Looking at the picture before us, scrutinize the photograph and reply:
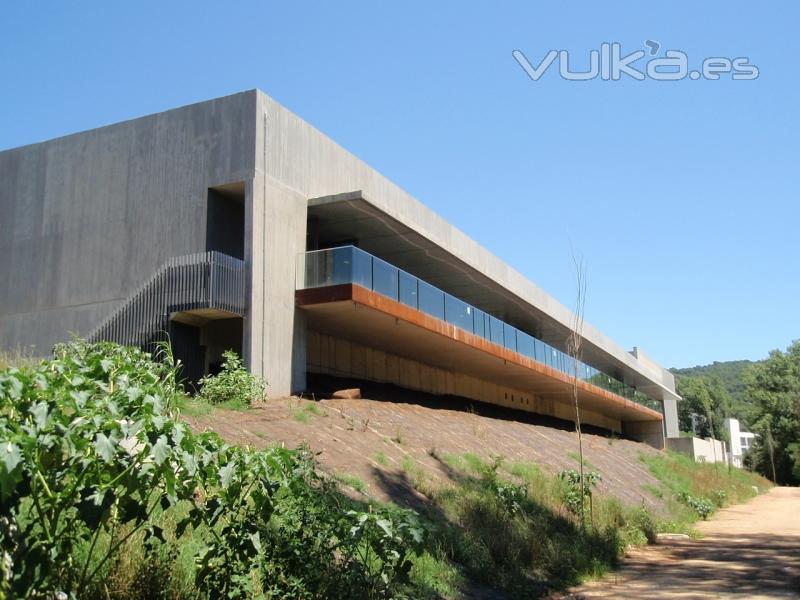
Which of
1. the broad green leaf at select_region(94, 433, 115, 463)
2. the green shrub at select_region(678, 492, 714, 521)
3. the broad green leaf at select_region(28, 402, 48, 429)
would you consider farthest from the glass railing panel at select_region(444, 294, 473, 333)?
the broad green leaf at select_region(28, 402, 48, 429)

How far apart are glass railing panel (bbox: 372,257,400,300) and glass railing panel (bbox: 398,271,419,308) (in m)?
0.24

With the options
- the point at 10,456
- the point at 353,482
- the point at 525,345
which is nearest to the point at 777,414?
the point at 525,345

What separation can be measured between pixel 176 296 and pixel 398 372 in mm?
10304

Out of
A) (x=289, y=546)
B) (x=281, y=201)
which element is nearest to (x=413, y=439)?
(x=281, y=201)

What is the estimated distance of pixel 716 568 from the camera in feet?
43.6

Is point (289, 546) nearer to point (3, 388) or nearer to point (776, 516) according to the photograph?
point (3, 388)

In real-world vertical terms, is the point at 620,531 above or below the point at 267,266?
below

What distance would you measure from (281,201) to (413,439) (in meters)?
6.53

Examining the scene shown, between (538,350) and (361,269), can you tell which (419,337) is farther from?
(538,350)

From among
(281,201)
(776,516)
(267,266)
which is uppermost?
(281,201)

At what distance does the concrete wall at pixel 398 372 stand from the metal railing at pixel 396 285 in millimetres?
2825

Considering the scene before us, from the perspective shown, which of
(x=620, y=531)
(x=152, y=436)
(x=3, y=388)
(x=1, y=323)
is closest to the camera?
(x=3, y=388)

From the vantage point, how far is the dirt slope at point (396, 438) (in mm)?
12688

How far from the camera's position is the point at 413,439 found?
16625 millimetres
